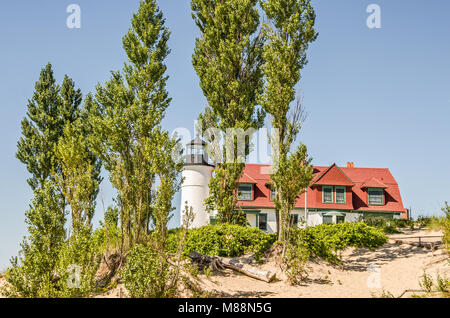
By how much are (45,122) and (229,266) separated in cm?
1602

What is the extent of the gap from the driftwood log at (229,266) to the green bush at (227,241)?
1.37 metres

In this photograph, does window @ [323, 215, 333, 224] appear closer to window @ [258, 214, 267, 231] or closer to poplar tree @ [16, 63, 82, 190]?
window @ [258, 214, 267, 231]

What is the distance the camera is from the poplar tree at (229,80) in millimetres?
20141

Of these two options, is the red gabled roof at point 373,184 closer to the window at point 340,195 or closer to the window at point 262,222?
the window at point 340,195

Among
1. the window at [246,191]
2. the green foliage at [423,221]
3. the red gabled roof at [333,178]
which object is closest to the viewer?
the green foliage at [423,221]

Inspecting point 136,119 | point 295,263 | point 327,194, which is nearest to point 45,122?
point 136,119

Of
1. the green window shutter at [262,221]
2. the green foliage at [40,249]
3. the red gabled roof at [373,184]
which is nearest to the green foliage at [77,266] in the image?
the green foliage at [40,249]

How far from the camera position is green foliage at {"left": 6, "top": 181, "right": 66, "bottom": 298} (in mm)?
12078

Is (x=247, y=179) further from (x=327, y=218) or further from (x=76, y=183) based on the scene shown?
(x=76, y=183)

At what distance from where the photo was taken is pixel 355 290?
47.5 feet

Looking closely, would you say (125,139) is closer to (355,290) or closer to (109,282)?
(109,282)

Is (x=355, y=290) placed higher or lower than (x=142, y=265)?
lower
